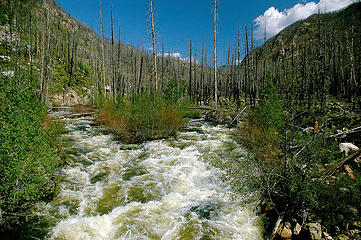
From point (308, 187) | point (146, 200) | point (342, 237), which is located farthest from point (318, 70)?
point (146, 200)

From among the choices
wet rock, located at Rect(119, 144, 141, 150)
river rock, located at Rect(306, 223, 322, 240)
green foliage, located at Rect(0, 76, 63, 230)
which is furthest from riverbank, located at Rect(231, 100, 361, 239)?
wet rock, located at Rect(119, 144, 141, 150)

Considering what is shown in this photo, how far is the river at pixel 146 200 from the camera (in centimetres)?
444

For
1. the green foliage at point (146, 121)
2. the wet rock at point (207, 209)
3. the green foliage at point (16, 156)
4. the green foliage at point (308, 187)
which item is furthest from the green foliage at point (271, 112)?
the green foliage at point (16, 156)

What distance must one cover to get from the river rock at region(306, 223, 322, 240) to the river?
1020mm

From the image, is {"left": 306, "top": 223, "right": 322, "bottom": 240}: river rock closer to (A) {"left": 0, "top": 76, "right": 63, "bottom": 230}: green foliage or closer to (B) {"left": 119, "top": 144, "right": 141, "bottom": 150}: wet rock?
(A) {"left": 0, "top": 76, "right": 63, "bottom": 230}: green foliage

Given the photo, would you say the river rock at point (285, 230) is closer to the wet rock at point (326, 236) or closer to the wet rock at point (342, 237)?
the wet rock at point (326, 236)

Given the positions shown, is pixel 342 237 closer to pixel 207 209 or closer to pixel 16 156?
pixel 207 209

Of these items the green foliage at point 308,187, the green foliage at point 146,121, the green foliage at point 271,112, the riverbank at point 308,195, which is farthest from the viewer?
the green foliage at point 146,121

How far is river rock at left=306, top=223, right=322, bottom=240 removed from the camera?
3559 mm

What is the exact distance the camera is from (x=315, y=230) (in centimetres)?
364

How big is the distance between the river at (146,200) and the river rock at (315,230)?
3.35 ft

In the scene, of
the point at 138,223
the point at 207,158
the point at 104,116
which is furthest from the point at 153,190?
the point at 104,116

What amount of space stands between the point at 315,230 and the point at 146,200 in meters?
4.24

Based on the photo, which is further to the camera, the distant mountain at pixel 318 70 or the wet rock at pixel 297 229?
the distant mountain at pixel 318 70
